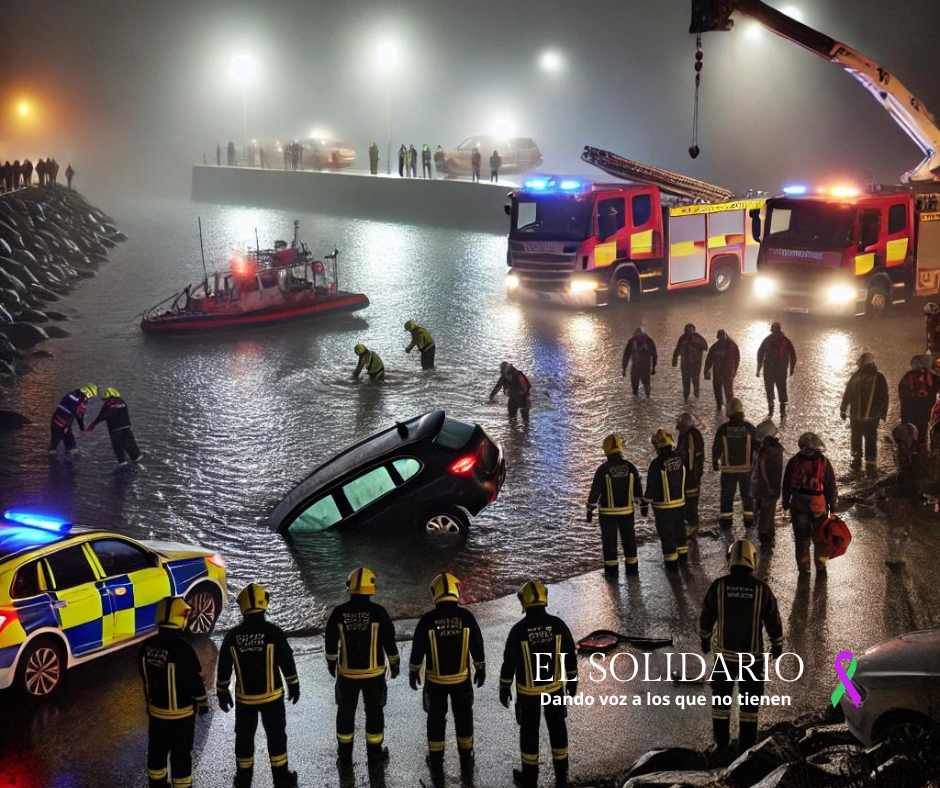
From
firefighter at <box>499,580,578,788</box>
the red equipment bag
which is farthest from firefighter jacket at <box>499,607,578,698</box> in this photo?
the red equipment bag

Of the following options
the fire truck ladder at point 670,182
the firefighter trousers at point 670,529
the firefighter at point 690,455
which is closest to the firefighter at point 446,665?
the firefighter trousers at point 670,529

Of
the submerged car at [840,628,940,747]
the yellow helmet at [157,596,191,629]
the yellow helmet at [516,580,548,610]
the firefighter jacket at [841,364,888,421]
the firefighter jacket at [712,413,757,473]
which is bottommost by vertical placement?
the submerged car at [840,628,940,747]

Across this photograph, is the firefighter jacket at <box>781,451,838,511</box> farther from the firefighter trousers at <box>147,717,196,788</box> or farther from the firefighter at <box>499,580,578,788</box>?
the firefighter trousers at <box>147,717,196,788</box>

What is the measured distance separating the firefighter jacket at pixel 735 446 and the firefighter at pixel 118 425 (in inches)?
302

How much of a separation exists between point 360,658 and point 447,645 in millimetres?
592

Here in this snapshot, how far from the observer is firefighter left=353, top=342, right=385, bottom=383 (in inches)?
728

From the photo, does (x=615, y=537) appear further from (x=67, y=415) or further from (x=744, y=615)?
(x=67, y=415)

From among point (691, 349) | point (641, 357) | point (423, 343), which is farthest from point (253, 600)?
point (423, 343)

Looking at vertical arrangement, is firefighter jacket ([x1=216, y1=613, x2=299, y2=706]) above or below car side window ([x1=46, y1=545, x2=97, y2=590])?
below

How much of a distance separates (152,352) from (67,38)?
2142 inches

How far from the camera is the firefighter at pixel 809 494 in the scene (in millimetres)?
9969

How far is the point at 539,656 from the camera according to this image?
6707 mm

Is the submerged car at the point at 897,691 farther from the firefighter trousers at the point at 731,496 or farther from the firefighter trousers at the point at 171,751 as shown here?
the firefighter trousers at the point at 731,496

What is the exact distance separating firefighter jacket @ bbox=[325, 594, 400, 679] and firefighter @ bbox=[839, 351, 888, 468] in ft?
27.0
